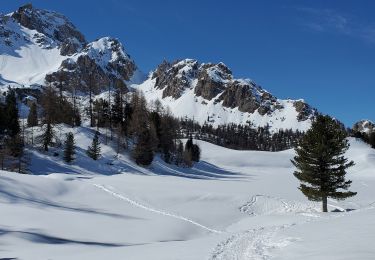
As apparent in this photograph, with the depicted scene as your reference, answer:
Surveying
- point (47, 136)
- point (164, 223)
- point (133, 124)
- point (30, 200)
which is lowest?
point (164, 223)

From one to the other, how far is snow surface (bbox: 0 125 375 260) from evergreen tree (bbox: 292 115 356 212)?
2172 mm

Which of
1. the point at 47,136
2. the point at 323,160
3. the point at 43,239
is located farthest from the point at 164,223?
the point at 47,136

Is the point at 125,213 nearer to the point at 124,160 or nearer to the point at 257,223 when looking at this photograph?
the point at 257,223

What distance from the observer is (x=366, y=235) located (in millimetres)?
18531

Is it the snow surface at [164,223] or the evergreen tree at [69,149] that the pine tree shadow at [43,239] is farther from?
the evergreen tree at [69,149]

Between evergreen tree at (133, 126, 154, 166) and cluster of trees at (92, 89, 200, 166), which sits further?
cluster of trees at (92, 89, 200, 166)

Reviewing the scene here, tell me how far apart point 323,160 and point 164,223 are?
16.0m

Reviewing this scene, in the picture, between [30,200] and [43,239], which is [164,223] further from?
[43,239]

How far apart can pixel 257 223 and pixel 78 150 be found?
45.0m

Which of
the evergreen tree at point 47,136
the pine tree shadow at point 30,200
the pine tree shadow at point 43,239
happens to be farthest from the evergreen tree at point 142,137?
the pine tree shadow at point 43,239

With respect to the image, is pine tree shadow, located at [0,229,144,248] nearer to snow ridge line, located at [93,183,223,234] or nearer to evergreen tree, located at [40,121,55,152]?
snow ridge line, located at [93,183,223,234]

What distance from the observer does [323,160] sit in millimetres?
37344

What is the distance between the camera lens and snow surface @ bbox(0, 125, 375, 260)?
16.7 meters

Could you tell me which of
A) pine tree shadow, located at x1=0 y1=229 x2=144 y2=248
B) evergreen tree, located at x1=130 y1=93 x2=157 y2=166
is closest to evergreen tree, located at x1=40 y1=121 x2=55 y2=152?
evergreen tree, located at x1=130 y1=93 x2=157 y2=166
